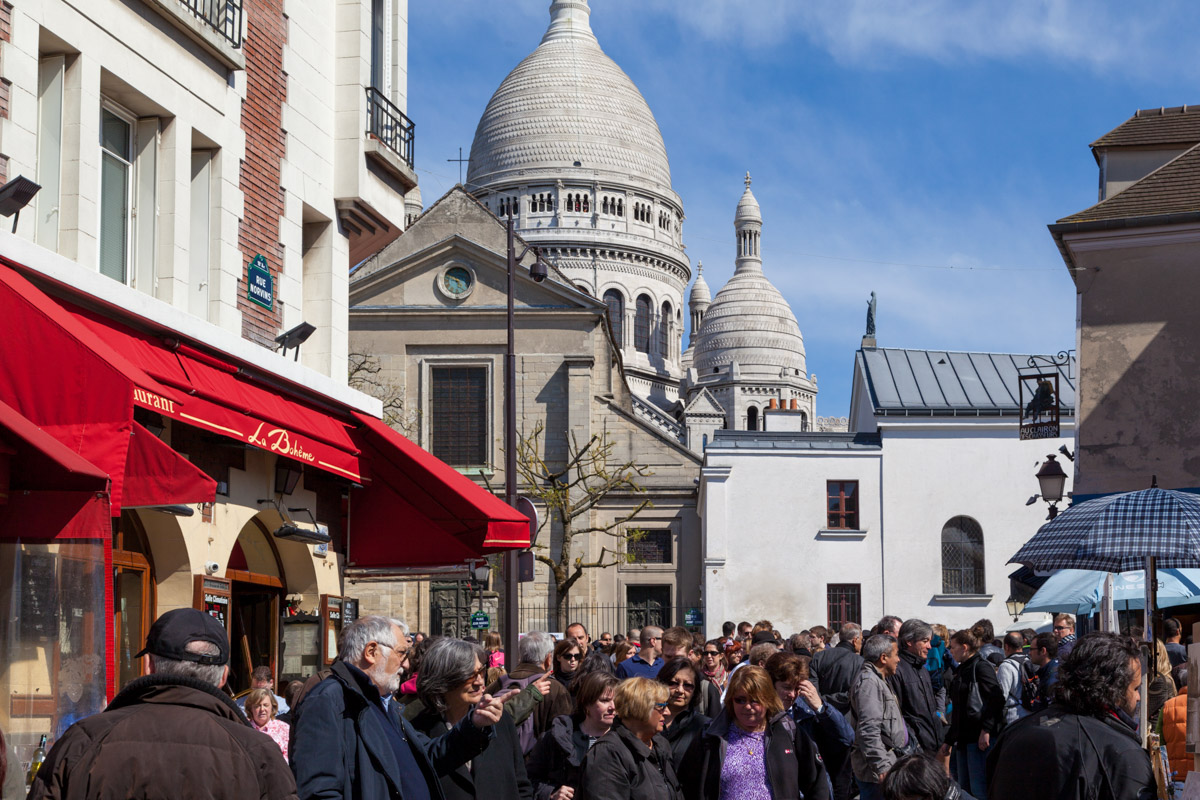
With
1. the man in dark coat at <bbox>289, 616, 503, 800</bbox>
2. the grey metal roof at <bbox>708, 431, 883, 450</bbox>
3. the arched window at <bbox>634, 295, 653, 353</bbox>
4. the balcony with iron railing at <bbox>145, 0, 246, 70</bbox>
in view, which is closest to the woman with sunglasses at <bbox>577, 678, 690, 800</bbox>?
the man in dark coat at <bbox>289, 616, 503, 800</bbox>

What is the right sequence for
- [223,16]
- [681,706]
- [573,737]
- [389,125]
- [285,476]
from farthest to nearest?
[389,125], [285,476], [223,16], [681,706], [573,737]

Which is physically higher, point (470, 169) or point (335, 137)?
point (470, 169)

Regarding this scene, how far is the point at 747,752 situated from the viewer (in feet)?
22.9

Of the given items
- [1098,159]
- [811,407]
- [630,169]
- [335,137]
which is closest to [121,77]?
[335,137]

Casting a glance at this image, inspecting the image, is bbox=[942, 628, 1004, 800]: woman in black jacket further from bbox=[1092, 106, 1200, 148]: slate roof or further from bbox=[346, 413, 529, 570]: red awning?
bbox=[1092, 106, 1200, 148]: slate roof

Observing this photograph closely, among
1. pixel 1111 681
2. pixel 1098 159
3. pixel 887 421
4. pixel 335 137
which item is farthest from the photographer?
pixel 887 421

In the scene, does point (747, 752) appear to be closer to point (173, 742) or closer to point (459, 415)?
point (173, 742)

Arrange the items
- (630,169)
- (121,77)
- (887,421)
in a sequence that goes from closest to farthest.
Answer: (121,77) < (887,421) < (630,169)

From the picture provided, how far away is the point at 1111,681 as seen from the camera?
16.3 feet

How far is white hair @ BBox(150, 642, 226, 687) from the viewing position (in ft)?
13.7

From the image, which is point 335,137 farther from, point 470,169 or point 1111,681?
point 470,169

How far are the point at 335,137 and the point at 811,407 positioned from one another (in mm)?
93954

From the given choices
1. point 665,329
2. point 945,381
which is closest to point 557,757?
point 945,381

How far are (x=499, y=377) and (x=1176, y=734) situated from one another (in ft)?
129
